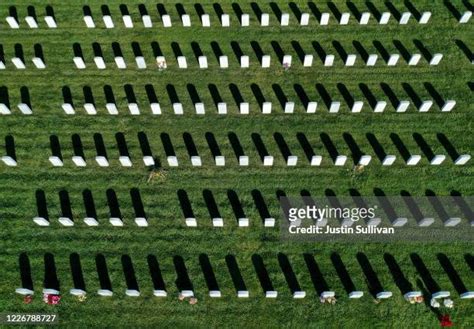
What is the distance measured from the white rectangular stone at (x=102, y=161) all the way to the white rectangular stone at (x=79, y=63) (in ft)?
15.0

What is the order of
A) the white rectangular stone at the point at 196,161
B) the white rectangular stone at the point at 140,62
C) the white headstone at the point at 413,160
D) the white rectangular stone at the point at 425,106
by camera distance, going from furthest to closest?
1. the white rectangular stone at the point at 140,62
2. the white rectangular stone at the point at 425,106
3. the white rectangular stone at the point at 196,161
4. the white headstone at the point at 413,160

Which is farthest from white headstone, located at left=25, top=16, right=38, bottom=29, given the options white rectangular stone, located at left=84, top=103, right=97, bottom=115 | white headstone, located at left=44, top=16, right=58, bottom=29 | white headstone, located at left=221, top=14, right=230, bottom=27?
white headstone, located at left=221, top=14, right=230, bottom=27

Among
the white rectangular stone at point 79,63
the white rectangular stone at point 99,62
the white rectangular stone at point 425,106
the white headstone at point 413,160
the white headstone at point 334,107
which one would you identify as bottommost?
the white headstone at point 413,160

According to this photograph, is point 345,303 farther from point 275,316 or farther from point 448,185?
point 448,185

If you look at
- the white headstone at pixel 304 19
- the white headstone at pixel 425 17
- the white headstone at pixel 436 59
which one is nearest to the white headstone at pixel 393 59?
the white headstone at pixel 436 59

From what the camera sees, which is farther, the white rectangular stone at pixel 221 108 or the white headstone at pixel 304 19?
the white headstone at pixel 304 19

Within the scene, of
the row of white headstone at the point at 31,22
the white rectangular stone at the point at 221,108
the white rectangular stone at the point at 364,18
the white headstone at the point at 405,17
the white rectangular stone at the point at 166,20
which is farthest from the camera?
the row of white headstone at the point at 31,22

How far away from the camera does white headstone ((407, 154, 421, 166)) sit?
14039 mm

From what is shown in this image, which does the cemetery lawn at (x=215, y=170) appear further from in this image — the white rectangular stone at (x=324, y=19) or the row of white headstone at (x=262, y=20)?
the white rectangular stone at (x=324, y=19)

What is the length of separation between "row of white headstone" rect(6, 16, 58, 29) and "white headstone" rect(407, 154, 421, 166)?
1678 cm

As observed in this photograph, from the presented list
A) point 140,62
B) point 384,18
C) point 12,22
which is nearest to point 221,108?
point 140,62

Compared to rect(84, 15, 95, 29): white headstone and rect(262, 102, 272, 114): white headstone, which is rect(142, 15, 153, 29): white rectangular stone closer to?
rect(84, 15, 95, 29): white headstone

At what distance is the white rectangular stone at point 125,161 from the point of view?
14219mm

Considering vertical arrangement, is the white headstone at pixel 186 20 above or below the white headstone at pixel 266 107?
above
